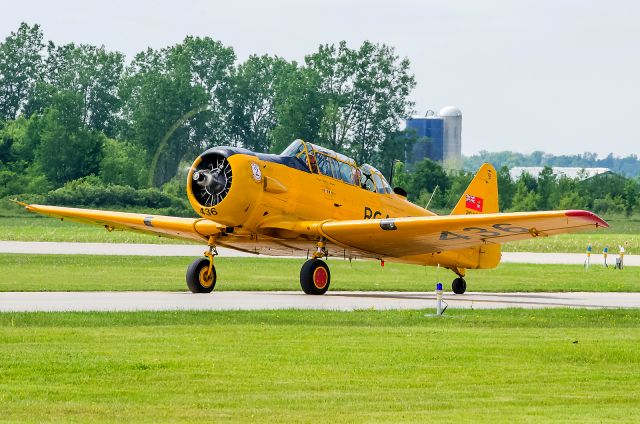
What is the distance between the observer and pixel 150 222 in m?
26.8

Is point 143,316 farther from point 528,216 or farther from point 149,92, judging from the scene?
point 149,92

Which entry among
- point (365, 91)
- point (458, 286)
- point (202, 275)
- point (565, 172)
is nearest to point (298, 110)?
point (365, 91)

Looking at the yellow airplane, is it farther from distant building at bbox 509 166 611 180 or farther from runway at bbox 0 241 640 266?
distant building at bbox 509 166 611 180

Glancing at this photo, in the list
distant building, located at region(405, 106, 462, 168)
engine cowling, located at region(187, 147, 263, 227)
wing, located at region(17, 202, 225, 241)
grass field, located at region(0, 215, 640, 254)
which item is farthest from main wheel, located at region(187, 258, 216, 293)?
distant building, located at region(405, 106, 462, 168)

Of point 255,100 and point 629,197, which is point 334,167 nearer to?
point 629,197

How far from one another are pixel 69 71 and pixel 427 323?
98.2 m

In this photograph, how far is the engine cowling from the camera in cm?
2403

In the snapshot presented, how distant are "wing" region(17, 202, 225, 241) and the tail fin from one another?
610 centimetres

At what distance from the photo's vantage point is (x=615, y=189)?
9162 centimetres

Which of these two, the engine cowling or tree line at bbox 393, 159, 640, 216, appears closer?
the engine cowling

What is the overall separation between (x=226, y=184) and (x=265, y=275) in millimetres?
8701

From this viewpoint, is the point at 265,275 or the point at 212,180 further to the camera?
the point at 265,275

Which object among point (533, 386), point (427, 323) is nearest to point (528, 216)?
point (427, 323)

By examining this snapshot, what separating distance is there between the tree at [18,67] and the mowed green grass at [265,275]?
76509 millimetres
